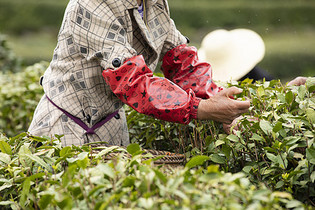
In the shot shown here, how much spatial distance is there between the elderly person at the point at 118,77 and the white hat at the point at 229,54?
2318mm

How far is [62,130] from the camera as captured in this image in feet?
6.05

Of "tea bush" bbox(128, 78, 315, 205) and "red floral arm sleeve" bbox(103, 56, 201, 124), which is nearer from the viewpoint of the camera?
"tea bush" bbox(128, 78, 315, 205)

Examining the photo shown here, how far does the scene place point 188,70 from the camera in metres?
1.99

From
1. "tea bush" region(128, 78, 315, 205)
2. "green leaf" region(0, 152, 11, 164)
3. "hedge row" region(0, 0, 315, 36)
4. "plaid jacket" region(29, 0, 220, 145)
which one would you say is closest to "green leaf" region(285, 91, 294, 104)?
"tea bush" region(128, 78, 315, 205)

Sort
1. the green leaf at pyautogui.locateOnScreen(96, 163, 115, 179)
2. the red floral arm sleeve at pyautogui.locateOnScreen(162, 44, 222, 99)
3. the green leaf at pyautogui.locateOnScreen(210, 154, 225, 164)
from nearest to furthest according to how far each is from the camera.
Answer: the green leaf at pyautogui.locateOnScreen(96, 163, 115, 179), the green leaf at pyautogui.locateOnScreen(210, 154, 225, 164), the red floral arm sleeve at pyautogui.locateOnScreen(162, 44, 222, 99)

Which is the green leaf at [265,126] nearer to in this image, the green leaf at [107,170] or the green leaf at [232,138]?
the green leaf at [232,138]

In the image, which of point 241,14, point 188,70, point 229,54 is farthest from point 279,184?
point 241,14

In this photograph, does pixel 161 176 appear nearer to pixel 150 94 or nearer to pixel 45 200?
pixel 45 200

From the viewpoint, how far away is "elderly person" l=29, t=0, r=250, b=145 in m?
1.57

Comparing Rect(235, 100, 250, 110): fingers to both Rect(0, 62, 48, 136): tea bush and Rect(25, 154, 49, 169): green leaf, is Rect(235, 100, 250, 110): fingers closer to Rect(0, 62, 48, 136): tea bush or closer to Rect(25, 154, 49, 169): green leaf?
Rect(25, 154, 49, 169): green leaf

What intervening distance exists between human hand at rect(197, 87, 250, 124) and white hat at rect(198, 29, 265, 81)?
8.67 feet

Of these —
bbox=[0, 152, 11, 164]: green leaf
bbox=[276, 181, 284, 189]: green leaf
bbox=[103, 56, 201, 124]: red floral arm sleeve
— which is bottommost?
bbox=[276, 181, 284, 189]: green leaf

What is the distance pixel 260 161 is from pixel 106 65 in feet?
2.29

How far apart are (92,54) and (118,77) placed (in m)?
0.19
